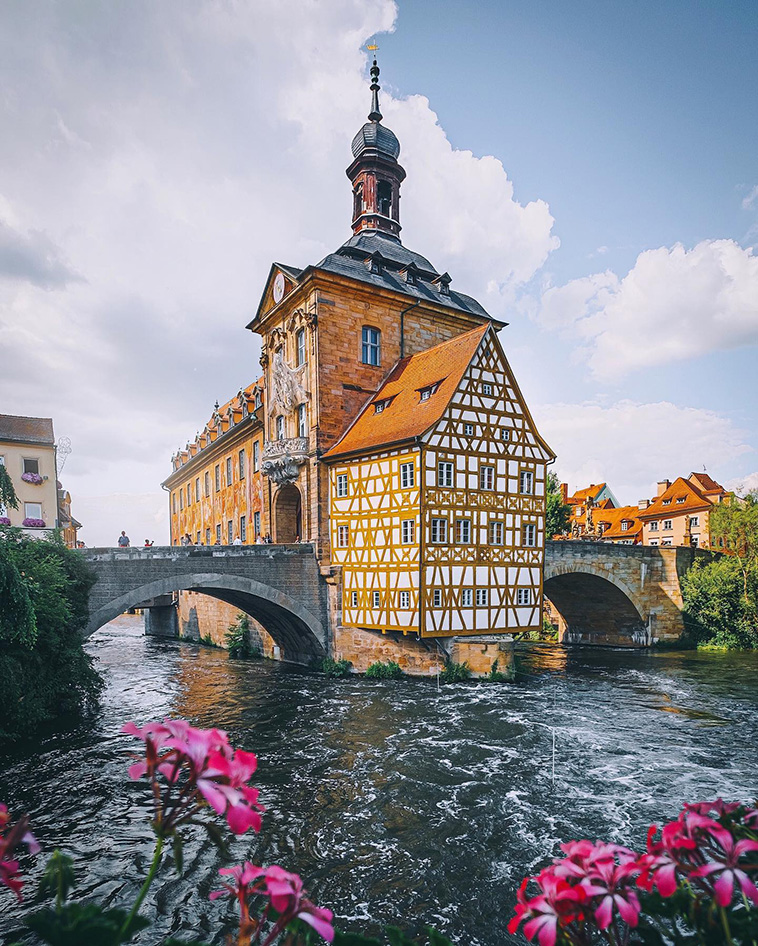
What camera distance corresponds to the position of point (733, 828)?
204 centimetres

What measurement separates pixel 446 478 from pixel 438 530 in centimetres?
170

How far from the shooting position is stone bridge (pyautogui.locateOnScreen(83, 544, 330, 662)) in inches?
728

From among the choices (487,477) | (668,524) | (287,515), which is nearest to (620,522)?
(668,524)

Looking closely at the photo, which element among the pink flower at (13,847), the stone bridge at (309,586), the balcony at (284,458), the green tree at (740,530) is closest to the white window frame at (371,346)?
the balcony at (284,458)

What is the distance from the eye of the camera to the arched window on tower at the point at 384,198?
3265cm

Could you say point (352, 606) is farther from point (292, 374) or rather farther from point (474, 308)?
point (474, 308)

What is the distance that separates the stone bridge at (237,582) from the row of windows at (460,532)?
240 cm

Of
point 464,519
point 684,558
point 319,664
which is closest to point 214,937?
point 464,519

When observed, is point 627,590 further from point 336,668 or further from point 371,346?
point 371,346

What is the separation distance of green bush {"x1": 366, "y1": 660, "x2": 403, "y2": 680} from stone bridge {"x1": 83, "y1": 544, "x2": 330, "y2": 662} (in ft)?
8.53

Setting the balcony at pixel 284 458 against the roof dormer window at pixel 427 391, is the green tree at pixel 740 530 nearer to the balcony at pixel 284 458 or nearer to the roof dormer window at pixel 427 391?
the roof dormer window at pixel 427 391

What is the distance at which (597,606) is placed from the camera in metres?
31.3

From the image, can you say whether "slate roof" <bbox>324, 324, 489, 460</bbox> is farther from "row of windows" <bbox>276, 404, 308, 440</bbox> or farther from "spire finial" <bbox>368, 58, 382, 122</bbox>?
"spire finial" <bbox>368, 58, 382, 122</bbox>

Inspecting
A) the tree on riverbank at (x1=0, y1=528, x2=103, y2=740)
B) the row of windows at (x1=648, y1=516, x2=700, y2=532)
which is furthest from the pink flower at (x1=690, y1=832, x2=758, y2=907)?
the row of windows at (x1=648, y1=516, x2=700, y2=532)
